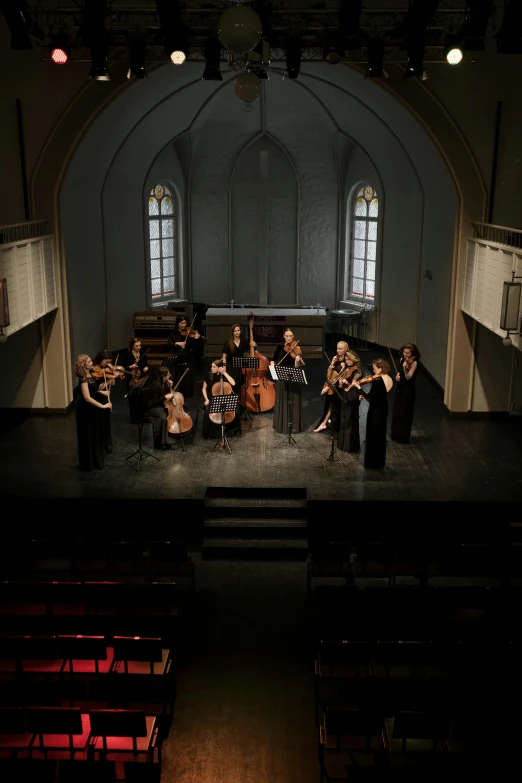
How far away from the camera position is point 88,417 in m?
12.3

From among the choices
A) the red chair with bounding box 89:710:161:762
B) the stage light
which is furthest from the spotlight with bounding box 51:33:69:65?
the red chair with bounding box 89:710:161:762

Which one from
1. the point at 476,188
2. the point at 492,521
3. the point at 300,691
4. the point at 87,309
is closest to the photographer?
the point at 300,691

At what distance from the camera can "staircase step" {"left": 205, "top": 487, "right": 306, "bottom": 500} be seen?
11.9m

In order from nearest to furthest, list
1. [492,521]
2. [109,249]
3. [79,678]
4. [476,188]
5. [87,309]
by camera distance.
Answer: [79,678] → [492,521] → [476,188] → [87,309] → [109,249]

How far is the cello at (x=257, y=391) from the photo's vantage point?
14.9 metres

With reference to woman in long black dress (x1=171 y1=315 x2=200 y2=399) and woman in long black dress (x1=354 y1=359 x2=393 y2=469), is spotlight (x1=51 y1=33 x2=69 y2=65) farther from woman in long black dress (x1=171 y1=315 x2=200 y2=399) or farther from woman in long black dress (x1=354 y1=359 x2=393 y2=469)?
woman in long black dress (x1=354 y1=359 x2=393 y2=469)

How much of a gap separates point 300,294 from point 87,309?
6.50m

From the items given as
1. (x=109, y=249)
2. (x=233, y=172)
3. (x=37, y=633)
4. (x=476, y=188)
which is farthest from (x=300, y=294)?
(x=37, y=633)

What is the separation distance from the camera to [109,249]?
18.3 metres

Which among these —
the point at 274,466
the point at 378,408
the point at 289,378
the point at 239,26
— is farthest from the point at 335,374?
the point at 239,26

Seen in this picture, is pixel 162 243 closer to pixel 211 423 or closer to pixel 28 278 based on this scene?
pixel 28 278

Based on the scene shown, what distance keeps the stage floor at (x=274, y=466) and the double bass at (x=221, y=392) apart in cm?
41

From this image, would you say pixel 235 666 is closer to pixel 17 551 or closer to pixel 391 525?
pixel 17 551

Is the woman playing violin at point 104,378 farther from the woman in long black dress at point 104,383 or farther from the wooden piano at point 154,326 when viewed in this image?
the wooden piano at point 154,326
